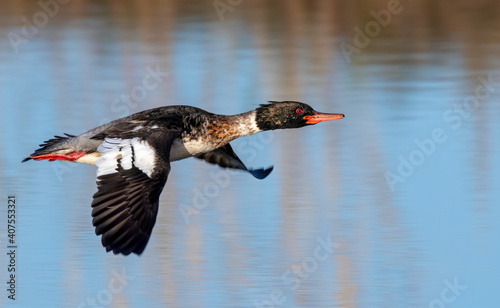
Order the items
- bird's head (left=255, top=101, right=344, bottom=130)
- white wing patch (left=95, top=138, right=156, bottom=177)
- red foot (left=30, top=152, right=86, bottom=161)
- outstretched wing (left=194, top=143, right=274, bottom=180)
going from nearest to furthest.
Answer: white wing patch (left=95, top=138, right=156, bottom=177) < red foot (left=30, top=152, right=86, bottom=161) < bird's head (left=255, top=101, right=344, bottom=130) < outstretched wing (left=194, top=143, right=274, bottom=180)

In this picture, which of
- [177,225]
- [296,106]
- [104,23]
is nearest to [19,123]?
[177,225]

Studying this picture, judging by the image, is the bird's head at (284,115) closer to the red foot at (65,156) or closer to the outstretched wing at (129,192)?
the outstretched wing at (129,192)

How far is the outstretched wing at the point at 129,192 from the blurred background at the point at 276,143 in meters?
0.92

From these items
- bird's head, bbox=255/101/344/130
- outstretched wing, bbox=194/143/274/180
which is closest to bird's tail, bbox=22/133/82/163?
outstretched wing, bbox=194/143/274/180

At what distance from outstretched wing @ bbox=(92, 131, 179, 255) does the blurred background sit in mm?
925

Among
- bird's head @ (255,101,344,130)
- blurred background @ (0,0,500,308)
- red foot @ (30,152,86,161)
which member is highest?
bird's head @ (255,101,344,130)

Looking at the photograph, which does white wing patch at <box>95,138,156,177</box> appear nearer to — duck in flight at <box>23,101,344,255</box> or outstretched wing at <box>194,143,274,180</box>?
duck in flight at <box>23,101,344,255</box>

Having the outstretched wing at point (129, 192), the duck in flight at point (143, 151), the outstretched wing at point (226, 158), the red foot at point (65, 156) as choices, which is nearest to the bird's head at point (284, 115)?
the duck in flight at point (143, 151)

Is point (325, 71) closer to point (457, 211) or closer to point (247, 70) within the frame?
point (247, 70)

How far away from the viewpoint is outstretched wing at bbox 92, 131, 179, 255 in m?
6.45

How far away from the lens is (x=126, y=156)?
22.6 feet

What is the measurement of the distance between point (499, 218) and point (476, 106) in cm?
368

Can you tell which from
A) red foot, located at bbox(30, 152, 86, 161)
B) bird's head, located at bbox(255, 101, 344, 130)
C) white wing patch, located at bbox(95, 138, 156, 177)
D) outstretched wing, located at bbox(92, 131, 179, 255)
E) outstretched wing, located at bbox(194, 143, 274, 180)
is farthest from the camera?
outstretched wing, located at bbox(194, 143, 274, 180)

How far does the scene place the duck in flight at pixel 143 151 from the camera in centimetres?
650
